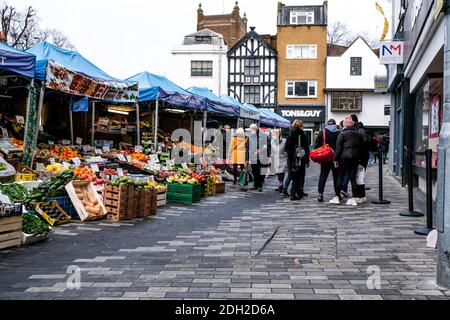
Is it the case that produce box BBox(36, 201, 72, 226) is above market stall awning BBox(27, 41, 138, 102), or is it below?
below

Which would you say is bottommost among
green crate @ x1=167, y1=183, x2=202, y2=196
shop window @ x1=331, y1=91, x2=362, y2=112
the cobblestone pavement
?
the cobblestone pavement

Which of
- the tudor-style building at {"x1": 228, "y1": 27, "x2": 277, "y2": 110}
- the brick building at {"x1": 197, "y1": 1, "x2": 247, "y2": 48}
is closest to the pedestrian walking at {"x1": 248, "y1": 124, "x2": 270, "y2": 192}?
the tudor-style building at {"x1": 228, "y1": 27, "x2": 277, "y2": 110}

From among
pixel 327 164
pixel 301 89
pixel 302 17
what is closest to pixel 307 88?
pixel 301 89

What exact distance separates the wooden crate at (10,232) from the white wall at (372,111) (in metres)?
39.4

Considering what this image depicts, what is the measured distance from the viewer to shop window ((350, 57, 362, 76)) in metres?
43.5

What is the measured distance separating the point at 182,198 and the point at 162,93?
436 centimetres

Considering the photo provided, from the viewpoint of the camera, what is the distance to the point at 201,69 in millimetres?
47500

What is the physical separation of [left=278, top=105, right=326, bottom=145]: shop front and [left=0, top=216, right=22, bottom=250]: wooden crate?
127 ft

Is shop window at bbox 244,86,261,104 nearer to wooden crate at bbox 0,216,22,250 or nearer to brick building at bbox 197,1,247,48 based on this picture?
brick building at bbox 197,1,247,48

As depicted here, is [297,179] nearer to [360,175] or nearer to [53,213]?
[360,175]

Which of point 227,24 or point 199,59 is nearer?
point 199,59

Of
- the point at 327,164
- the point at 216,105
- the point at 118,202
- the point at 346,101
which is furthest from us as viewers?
the point at 346,101

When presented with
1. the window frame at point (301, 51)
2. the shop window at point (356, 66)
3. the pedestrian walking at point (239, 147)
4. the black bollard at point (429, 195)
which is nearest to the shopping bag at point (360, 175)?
the black bollard at point (429, 195)
